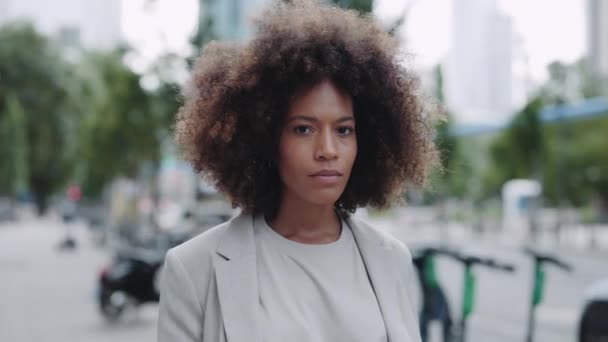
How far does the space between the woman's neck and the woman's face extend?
6cm

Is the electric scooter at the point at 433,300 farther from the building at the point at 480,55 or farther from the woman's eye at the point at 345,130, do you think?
the building at the point at 480,55

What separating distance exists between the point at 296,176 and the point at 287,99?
18 centimetres

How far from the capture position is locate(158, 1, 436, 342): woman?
171cm

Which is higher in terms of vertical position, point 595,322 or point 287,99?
point 287,99

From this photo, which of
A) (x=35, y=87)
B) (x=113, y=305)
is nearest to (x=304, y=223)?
(x=113, y=305)

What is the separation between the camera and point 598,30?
327ft

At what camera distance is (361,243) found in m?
1.91

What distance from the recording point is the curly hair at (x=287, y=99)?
1852 millimetres

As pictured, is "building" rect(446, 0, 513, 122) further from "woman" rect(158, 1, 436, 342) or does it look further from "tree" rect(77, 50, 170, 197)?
"woman" rect(158, 1, 436, 342)

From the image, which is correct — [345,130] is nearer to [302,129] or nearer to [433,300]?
[302,129]

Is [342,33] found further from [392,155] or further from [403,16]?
[403,16]

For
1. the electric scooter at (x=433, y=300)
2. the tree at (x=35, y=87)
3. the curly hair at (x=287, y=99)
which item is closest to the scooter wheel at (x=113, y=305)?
the electric scooter at (x=433, y=300)

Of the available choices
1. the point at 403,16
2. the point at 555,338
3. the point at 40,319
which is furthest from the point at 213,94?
the point at 40,319

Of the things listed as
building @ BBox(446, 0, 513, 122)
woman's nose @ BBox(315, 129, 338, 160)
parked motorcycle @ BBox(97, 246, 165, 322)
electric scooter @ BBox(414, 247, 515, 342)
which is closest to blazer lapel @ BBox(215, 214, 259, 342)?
woman's nose @ BBox(315, 129, 338, 160)
